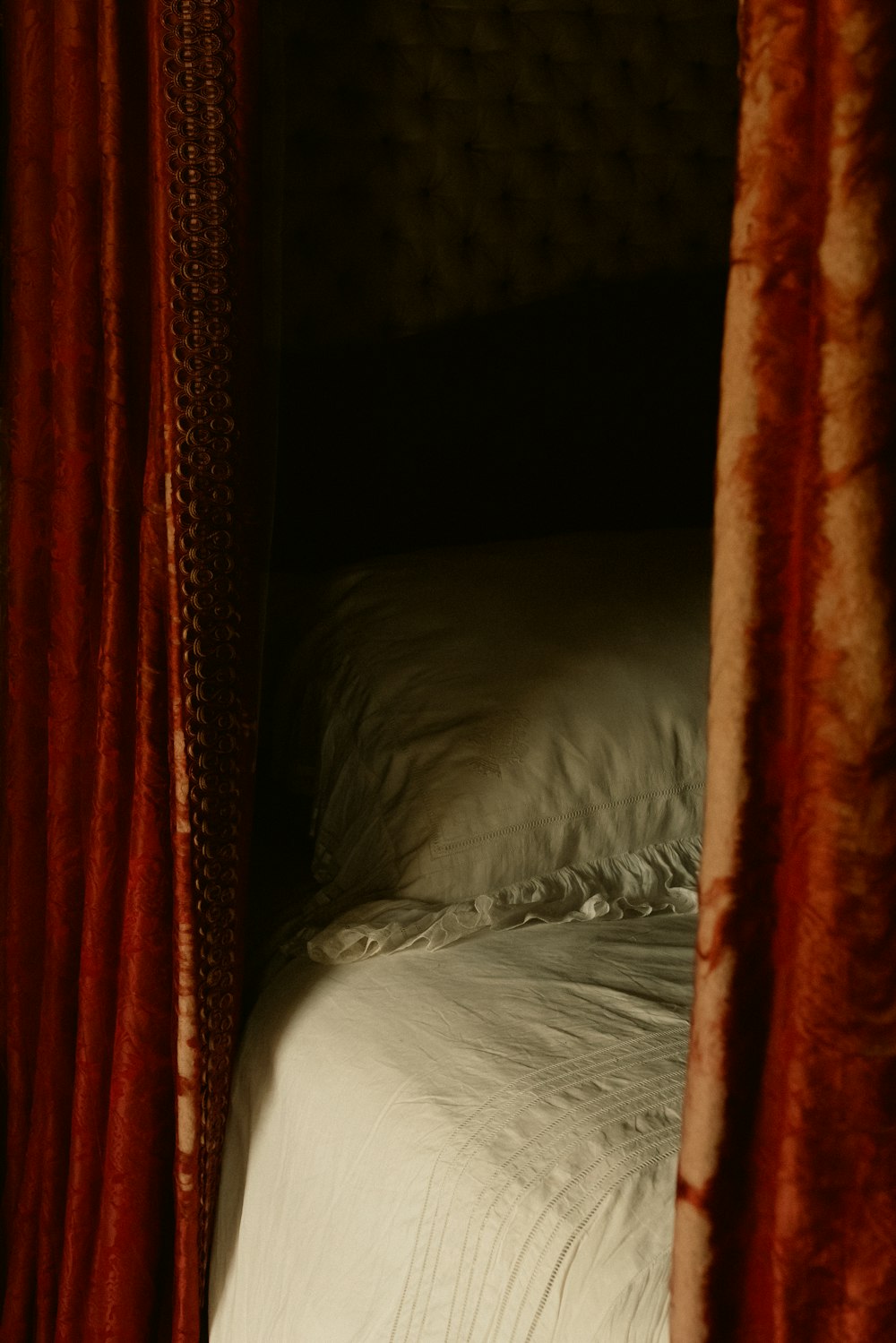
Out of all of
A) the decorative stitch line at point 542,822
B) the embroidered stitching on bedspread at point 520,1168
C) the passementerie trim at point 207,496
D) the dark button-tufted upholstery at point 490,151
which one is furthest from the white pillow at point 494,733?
the dark button-tufted upholstery at point 490,151

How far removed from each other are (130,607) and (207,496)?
14cm

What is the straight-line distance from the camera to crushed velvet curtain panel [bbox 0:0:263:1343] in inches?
38.6

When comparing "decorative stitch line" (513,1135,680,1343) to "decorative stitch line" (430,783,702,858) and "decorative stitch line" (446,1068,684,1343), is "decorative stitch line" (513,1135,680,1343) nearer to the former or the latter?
"decorative stitch line" (446,1068,684,1343)

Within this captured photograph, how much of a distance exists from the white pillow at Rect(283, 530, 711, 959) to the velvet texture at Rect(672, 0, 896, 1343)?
582mm

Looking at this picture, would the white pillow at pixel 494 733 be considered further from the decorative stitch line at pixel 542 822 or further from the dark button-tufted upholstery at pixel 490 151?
the dark button-tufted upholstery at pixel 490 151

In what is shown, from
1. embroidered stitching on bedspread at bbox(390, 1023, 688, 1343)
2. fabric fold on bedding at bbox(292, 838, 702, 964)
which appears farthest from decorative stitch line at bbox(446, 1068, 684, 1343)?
fabric fold on bedding at bbox(292, 838, 702, 964)

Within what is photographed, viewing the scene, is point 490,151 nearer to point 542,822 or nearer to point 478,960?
point 542,822

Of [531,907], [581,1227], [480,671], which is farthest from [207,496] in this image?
[581,1227]

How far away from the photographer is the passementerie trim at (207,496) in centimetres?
95

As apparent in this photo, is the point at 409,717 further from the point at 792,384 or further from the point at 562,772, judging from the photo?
the point at 792,384

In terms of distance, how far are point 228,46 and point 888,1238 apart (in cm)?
90

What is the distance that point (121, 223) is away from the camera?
1019mm

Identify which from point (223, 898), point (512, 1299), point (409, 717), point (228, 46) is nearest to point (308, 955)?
point (223, 898)

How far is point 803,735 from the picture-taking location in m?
0.52
